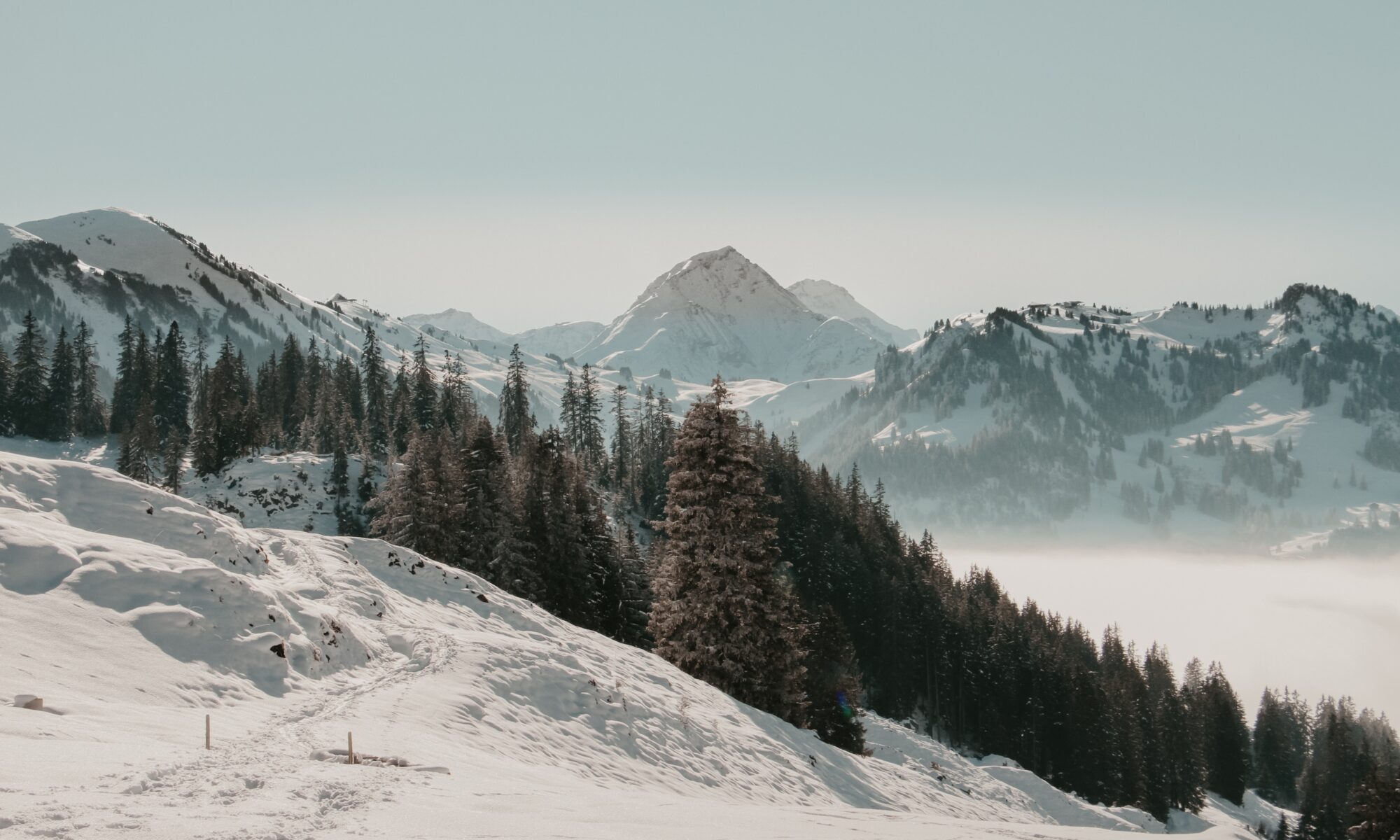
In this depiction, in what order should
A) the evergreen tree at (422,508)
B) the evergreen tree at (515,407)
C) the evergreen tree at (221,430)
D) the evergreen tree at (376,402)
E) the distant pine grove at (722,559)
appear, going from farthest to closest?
the evergreen tree at (515,407)
the evergreen tree at (376,402)
the evergreen tree at (221,430)
the evergreen tree at (422,508)
the distant pine grove at (722,559)

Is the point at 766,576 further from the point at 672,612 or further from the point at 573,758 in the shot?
the point at 573,758

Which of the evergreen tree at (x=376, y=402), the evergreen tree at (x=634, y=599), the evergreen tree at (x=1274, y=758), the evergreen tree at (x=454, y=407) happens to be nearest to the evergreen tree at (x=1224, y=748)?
the evergreen tree at (x=1274, y=758)

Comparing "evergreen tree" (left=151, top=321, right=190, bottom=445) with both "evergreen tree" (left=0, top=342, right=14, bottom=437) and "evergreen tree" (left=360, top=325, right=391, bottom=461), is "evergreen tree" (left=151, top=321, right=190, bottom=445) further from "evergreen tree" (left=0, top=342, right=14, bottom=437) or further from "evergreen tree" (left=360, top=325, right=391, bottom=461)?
"evergreen tree" (left=360, top=325, right=391, bottom=461)

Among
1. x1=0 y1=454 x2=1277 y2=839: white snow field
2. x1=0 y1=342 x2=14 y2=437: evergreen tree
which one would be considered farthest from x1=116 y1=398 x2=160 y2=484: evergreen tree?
x1=0 y1=454 x2=1277 y2=839: white snow field

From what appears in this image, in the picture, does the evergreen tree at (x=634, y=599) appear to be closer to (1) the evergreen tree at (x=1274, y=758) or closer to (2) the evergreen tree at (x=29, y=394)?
(2) the evergreen tree at (x=29, y=394)

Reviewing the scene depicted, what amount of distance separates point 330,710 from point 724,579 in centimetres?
1711

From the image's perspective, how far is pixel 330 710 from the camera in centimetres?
1474

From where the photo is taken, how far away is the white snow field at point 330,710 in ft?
Result: 30.8

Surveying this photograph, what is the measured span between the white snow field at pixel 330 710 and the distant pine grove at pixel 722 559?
229 inches

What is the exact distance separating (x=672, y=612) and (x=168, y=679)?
1872 cm

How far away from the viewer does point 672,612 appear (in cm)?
3092

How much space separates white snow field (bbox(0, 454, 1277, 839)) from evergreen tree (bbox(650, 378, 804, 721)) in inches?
161

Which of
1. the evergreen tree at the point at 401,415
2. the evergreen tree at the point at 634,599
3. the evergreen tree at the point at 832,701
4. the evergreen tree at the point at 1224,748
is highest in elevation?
the evergreen tree at the point at 401,415

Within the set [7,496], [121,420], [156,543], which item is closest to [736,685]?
[156,543]
